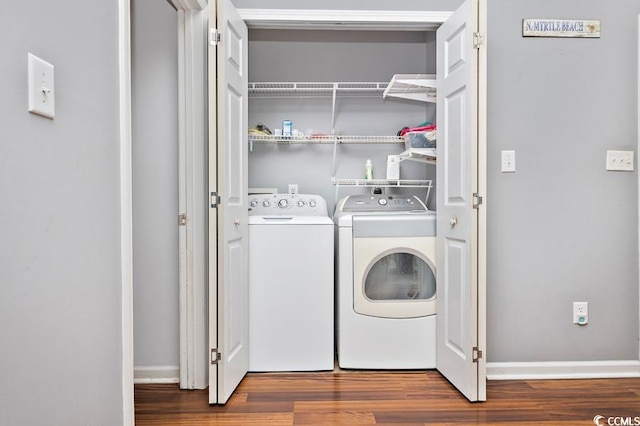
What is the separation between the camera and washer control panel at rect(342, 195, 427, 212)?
251cm

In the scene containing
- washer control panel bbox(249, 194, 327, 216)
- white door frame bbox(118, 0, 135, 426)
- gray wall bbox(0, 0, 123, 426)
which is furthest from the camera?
washer control panel bbox(249, 194, 327, 216)

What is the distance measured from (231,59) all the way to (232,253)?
943mm

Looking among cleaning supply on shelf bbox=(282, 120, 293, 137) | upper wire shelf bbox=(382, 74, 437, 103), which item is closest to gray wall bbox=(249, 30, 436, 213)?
cleaning supply on shelf bbox=(282, 120, 293, 137)

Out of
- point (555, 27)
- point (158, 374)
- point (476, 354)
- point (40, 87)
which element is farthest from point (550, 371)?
point (40, 87)

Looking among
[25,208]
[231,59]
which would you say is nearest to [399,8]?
[231,59]

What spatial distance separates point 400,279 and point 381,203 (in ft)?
1.71

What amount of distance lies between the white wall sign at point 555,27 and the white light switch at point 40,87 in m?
2.24

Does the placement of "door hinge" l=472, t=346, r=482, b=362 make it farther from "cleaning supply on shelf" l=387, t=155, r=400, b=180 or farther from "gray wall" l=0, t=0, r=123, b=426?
"gray wall" l=0, t=0, r=123, b=426

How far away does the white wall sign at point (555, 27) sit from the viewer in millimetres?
2139

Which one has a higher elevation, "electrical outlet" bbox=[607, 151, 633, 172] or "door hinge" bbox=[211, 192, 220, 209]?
"electrical outlet" bbox=[607, 151, 633, 172]

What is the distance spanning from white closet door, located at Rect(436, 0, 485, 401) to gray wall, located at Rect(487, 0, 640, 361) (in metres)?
0.27

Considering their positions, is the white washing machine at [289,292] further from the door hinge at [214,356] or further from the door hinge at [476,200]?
the door hinge at [476,200]

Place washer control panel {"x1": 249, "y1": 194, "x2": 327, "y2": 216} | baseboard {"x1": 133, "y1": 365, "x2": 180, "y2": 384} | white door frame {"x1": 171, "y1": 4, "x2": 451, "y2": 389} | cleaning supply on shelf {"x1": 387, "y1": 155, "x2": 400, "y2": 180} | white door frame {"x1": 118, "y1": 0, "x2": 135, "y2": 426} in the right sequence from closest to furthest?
white door frame {"x1": 118, "y1": 0, "x2": 135, "y2": 426} → white door frame {"x1": 171, "y1": 4, "x2": 451, "y2": 389} → baseboard {"x1": 133, "y1": 365, "x2": 180, "y2": 384} → washer control panel {"x1": 249, "y1": 194, "x2": 327, "y2": 216} → cleaning supply on shelf {"x1": 387, "y1": 155, "x2": 400, "y2": 180}

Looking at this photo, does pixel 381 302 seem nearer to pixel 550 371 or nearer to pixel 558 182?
pixel 550 371
